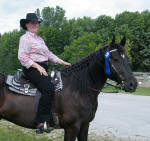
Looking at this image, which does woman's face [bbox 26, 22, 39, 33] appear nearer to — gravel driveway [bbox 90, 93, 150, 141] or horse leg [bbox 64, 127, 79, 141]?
horse leg [bbox 64, 127, 79, 141]

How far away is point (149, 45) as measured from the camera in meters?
52.3

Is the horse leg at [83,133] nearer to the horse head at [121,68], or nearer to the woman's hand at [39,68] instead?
the horse head at [121,68]

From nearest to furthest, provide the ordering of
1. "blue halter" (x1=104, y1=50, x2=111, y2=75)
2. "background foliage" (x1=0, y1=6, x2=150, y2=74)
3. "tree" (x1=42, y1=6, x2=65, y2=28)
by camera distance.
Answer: "blue halter" (x1=104, y1=50, x2=111, y2=75)
"background foliage" (x1=0, y1=6, x2=150, y2=74)
"tree" (x1=42, y1=6, x2=65, y2=28)

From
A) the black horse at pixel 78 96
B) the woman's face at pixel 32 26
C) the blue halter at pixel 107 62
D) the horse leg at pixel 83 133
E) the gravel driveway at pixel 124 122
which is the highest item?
the woman's face at pixel 32 26

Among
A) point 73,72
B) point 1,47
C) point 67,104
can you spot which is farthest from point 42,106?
point 1,47

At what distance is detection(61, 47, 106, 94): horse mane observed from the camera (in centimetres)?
436

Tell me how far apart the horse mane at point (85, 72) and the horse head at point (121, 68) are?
29 cm

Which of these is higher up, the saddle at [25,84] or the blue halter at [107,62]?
the blue halter at [107,62]

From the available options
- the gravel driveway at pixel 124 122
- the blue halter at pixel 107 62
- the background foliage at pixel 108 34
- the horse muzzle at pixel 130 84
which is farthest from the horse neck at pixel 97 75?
the background foliage at pixel 108 34

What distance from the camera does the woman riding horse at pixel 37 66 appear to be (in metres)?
4.20

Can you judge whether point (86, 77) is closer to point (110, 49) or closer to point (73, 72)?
Result: point (73, 72)

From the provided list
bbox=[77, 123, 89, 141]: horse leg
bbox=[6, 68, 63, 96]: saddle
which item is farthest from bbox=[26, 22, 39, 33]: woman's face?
bbox=[77, 123, 89, 141]: horse leg

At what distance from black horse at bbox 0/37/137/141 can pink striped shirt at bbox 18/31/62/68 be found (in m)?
0.60

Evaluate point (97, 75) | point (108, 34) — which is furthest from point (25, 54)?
point (108, 34)
